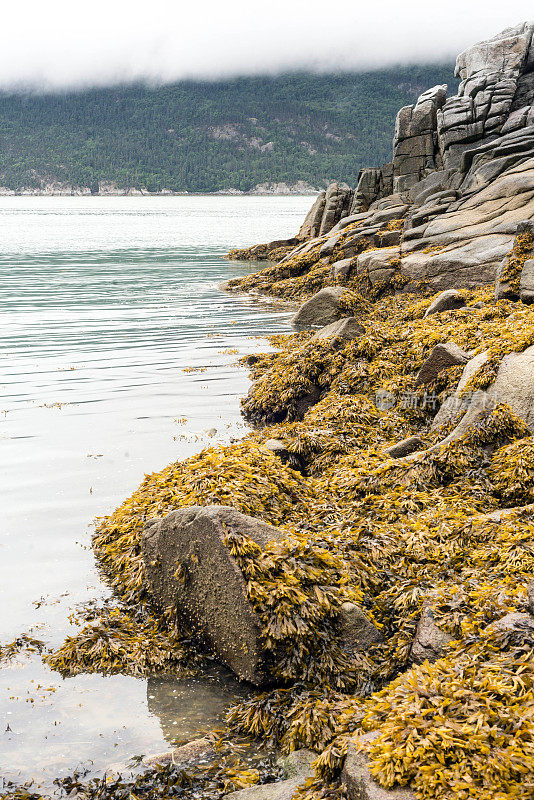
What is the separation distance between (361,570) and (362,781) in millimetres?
2255

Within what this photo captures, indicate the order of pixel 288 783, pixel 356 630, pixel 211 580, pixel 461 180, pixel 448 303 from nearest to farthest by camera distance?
pixel 288 783 < pixel 356 630 < pixel 211 580 < pixel 448 303 < pixel 461 180

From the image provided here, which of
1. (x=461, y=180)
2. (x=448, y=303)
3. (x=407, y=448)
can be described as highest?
(x=461, y=180)

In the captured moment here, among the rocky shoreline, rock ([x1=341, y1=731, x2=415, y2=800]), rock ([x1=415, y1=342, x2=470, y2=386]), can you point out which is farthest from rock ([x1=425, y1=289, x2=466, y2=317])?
rock ([x1=341, y1=731, x2=415, y2=800])

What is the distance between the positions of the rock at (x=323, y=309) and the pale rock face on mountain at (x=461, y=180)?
9.44 feet

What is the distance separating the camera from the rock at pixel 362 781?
3.14 meters

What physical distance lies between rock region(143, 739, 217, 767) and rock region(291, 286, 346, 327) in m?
14.8

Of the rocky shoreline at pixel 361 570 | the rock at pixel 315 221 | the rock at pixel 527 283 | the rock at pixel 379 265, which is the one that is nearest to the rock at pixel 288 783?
the rocky shoreline at pixel 361 570

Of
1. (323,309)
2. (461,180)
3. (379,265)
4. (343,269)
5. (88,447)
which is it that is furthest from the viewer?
(461,180)

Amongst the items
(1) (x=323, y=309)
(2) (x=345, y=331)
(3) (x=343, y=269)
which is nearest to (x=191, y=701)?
(2) (x=345, y=331)

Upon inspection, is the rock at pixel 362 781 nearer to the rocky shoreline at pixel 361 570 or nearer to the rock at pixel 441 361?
the rocky shoreline at pixel 361 570

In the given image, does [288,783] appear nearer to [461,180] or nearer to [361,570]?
[361,570]

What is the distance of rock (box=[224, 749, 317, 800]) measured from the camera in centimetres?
364

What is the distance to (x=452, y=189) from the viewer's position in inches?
1128

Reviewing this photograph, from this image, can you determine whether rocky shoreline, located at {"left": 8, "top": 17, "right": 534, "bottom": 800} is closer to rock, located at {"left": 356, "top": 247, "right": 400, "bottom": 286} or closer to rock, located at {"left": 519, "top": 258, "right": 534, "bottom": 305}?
rock, located at {"left": 519, "top": 258, "right": 534, "bottom": 305}
